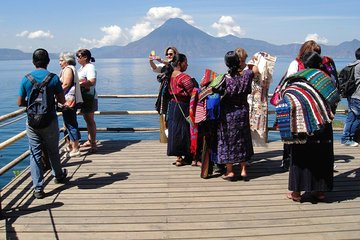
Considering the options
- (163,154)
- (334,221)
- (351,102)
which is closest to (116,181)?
(163,154)

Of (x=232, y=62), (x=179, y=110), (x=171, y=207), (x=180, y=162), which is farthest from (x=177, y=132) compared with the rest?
(x=171, y=207)

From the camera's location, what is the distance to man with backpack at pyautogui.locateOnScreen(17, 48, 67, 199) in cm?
421

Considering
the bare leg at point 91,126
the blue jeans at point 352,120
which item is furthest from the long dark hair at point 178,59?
the blue jeans at point 352,120

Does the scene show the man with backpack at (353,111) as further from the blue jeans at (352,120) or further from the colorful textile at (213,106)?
the colorful textile at (213,106)

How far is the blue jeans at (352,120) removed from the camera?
6.65 metres

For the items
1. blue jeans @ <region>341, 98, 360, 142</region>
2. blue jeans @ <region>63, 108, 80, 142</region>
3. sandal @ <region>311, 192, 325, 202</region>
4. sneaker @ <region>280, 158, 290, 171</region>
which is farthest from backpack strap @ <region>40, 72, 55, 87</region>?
blue jeans @ <region>341, 98, 360, 142</region>

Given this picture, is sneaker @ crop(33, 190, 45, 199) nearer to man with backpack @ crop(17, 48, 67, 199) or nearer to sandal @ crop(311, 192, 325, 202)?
man with backpack @ crop(17, 48, 67, 199)

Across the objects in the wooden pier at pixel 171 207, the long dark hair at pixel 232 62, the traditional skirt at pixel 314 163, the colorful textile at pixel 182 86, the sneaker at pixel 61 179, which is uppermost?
the long dark hair at pixel 232 62

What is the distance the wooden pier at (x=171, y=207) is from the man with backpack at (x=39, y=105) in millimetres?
439

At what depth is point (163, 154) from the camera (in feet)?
20.9

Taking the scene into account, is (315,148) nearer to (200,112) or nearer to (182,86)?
(200,112)

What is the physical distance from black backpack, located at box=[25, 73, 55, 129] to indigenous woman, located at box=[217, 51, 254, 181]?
1.99 meters

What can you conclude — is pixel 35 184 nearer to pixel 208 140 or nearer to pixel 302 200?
pixel 208 140

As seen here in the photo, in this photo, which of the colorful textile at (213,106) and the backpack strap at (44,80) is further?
the colorful textile at (213,106)
